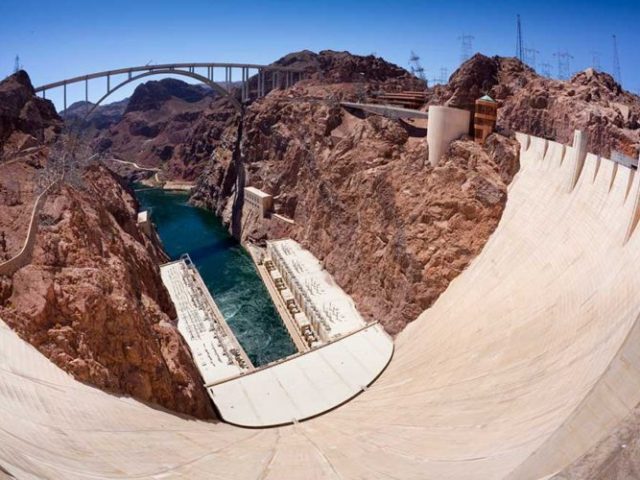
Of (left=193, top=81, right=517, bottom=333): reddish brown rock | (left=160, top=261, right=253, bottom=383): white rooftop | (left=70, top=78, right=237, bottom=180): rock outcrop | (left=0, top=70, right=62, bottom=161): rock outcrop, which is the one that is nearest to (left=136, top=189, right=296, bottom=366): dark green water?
(left=160, top=261, right=253, bottom=383): white rooftop

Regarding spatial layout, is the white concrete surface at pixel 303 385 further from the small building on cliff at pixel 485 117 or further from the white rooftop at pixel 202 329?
the small building on cliff at pixel 485 117

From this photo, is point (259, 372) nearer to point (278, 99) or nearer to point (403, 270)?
point (403, 270)

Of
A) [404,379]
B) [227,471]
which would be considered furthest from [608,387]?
[404,379]

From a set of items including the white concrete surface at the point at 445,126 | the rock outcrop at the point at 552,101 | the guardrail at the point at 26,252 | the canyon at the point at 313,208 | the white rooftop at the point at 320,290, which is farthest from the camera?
the white concrete surface at the point at 445,126

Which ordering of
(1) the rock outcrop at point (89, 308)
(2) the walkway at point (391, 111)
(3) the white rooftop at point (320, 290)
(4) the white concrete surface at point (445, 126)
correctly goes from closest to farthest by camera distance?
(1) the rock outcrop at point (89, 308)
(3) the white rooftop at point (320, 290)
(4) the white concrete surface at point (445, 126)
(2) the walkway at point (391, 111)

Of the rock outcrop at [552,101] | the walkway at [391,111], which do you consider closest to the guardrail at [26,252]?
the rock outcrop at [552,101]

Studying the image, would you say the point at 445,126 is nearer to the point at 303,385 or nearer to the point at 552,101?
the point at 552,101

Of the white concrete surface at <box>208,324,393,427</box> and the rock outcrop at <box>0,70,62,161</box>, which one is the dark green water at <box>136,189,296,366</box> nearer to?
the white concrete surface at <box>208,324,393,427</box>

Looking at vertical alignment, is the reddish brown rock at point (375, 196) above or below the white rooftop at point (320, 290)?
above
